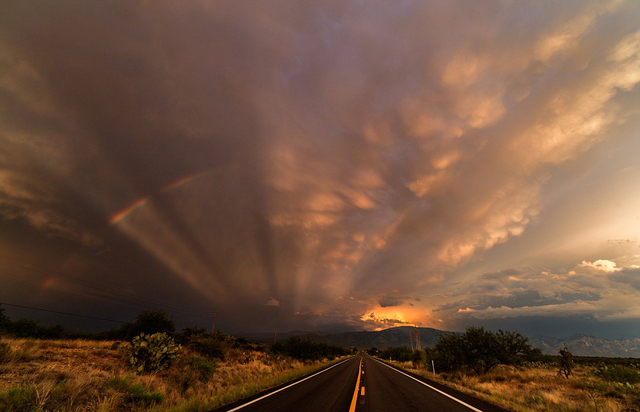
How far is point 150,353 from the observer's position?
14.6m

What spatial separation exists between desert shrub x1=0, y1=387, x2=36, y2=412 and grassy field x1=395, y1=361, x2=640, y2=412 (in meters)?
15.2

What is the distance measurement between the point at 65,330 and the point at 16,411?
153 ft

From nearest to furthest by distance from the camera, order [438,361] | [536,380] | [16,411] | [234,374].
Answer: [16,411]
[234,374]
[536,380]
[438,361]

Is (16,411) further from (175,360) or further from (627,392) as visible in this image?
(627,392)

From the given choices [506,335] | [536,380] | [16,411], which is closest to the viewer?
[16,411]

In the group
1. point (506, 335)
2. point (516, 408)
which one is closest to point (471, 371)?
point (506, 335)

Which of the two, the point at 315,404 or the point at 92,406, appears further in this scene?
the point at 315,404

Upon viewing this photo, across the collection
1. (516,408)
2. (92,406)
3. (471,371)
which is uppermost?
(92,406)

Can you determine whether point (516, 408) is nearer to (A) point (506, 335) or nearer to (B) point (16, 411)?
(B) point (16, 411)

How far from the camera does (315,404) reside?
355 inches

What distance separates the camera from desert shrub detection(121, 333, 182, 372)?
1431 centimetres

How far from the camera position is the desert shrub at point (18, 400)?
20.9ft

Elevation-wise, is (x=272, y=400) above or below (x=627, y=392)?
above

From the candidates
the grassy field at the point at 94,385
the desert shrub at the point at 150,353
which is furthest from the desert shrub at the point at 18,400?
the desert shrub at the point at 150,353
